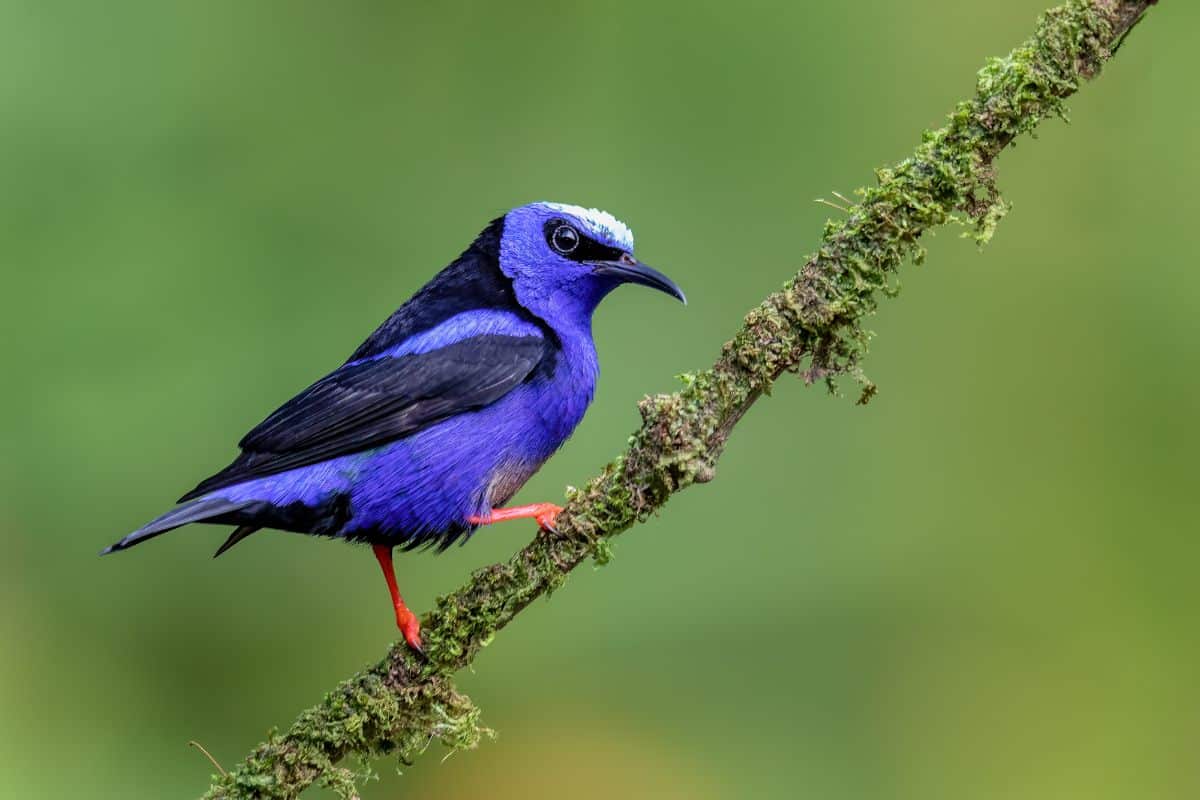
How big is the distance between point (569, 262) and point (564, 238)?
0.41ft

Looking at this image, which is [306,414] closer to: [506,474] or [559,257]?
[506,474]

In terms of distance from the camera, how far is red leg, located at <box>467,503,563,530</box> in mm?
3553

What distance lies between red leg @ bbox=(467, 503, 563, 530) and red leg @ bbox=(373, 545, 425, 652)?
384 mm

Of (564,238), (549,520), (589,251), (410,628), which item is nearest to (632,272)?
(589,251)

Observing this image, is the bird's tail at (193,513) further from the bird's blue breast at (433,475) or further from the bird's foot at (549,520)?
the bird's foot at (549,520)

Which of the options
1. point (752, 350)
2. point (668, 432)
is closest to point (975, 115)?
point (752, 350)

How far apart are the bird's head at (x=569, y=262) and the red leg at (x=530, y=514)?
85 cm

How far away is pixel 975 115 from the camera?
131 inches

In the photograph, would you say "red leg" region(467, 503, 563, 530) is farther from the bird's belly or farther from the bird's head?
the bird's head

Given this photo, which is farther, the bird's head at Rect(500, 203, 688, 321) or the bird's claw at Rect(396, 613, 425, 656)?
the bird's head at Rect(500, 203, 688, 321)

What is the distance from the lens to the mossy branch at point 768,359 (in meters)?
3.28

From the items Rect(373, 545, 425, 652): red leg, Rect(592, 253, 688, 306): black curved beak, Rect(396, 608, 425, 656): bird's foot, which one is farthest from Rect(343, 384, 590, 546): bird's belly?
Rect(592, 253, 688, 306): black curved beak

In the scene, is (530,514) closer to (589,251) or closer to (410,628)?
(410,628)

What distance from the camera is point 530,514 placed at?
400 centimetres
